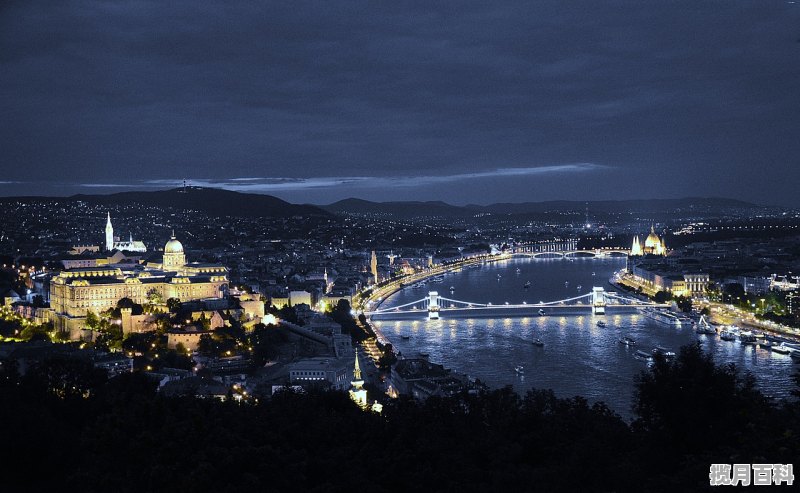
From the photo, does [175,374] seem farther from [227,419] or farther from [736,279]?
[736,279]

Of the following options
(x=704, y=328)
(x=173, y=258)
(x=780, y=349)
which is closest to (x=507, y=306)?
(x=704, y=328)

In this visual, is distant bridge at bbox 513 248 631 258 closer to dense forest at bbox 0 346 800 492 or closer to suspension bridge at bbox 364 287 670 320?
suspension bridge at bbox 364 287 670 320

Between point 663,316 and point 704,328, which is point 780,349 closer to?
point 704,328

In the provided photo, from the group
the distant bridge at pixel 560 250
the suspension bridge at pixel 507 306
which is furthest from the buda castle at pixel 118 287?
the distant bridge at pixel 560 250

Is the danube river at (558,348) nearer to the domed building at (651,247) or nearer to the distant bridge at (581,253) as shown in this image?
the domed building at (651,247)

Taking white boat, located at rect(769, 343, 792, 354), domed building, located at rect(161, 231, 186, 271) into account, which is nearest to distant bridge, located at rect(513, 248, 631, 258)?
domed building, located at rect(161, 231, 186, 271)

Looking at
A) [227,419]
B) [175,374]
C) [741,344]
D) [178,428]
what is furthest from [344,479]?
[741,344]
